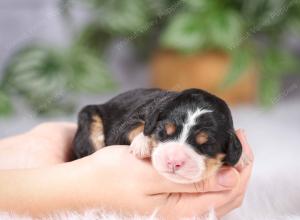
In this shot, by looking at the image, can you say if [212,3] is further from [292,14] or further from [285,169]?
[285,169]

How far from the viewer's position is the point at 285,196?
7.45ft

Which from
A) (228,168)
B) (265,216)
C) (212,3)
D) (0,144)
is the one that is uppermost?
(212,3)

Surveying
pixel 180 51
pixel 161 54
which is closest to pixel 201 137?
pixel 180 51

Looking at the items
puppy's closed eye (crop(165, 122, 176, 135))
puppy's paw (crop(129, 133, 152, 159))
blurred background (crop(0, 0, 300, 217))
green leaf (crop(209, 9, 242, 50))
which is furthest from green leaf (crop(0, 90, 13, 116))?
puppy's closed eye (crop(165, 122, 176, 135))

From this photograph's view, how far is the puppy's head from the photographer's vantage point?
1623 mm

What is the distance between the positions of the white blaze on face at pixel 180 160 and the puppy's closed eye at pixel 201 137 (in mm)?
31

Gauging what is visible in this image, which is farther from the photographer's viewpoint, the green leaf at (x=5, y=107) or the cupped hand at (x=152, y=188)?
the green leaf at (x=5, y=107)

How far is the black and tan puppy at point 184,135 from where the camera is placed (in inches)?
64.1

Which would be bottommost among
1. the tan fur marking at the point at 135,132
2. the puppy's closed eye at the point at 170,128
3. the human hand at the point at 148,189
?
the human hand at the point at 148,189

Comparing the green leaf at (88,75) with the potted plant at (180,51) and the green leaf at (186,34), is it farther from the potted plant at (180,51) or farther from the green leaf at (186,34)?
the green leaf at (186,34)

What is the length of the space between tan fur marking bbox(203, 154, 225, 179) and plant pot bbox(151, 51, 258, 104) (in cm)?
281

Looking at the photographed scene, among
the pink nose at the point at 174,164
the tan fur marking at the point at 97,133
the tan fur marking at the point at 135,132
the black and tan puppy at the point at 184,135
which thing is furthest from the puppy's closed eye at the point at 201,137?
the tan fur marking at the point at 97,133

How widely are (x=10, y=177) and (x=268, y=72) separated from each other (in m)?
3.02

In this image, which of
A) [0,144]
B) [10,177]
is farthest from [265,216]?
[0,144]
